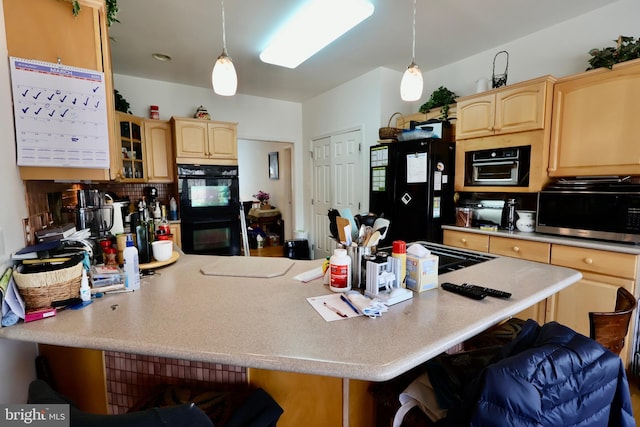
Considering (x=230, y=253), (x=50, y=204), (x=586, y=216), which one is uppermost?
(x=50, y=204)

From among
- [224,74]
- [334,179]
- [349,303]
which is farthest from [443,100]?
[349,303]

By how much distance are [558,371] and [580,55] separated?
116 inches

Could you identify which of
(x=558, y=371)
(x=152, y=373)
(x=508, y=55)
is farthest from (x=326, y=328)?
(x=508, y=55)

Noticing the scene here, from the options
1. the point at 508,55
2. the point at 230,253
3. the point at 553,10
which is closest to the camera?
the point at 553,10

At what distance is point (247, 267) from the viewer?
152 cm

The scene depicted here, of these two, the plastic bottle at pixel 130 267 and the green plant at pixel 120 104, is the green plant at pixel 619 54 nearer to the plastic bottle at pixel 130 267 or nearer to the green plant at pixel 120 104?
the plastic bottle at pixel 130 267

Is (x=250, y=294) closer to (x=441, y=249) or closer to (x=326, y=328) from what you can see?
(x=326, y=328)

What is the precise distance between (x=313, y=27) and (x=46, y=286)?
224 cm

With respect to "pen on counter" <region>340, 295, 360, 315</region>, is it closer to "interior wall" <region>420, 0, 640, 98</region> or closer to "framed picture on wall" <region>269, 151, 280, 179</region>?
"interior wall" <region>420, 0, 640, 98</region>

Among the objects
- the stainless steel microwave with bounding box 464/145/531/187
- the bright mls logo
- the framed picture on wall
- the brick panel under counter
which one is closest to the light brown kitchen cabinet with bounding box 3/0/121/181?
the brick panel under counter

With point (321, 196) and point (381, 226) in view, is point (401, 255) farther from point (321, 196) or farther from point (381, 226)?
point (321, 196)

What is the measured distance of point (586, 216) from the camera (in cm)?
212

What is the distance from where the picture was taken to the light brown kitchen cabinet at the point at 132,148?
331 centimetres

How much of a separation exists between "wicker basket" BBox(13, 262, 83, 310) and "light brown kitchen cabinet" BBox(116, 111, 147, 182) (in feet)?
8.60
